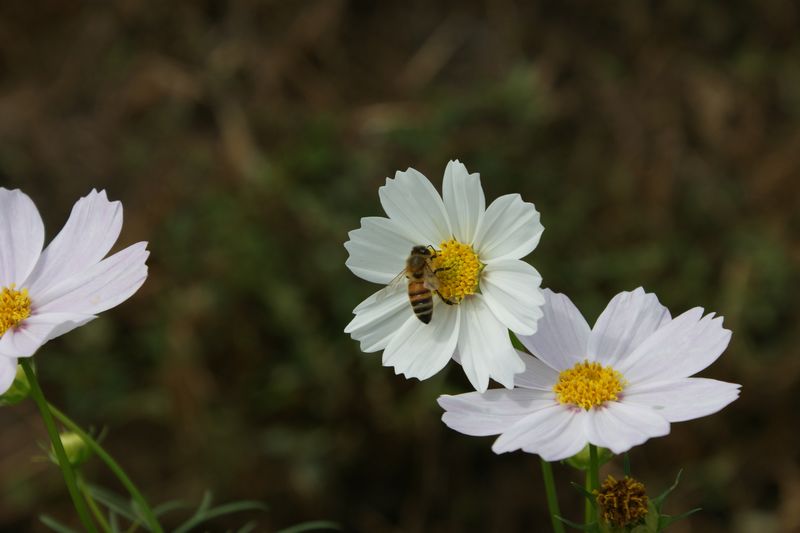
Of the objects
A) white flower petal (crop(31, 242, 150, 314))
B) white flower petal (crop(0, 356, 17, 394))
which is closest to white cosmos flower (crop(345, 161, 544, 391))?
white flower petal (crop(31, 242, 150, 314))

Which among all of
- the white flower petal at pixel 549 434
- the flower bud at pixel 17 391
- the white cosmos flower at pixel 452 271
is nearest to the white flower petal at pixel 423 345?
the white cosmos flower at pixel 452 271

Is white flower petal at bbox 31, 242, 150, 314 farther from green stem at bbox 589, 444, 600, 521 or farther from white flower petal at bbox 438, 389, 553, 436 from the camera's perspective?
green stem at bbox 589, 444, 600, 521

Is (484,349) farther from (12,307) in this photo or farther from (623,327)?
(12,307)

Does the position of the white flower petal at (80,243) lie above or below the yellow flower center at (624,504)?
above

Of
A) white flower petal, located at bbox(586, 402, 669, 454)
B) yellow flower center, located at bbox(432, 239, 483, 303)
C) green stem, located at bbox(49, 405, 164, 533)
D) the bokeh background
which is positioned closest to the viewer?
white flower petal, located at bbox(586, 402, 669, 454)

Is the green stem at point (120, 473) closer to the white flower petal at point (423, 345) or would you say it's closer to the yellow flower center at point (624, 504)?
the white flower petal at point (423, 345)
